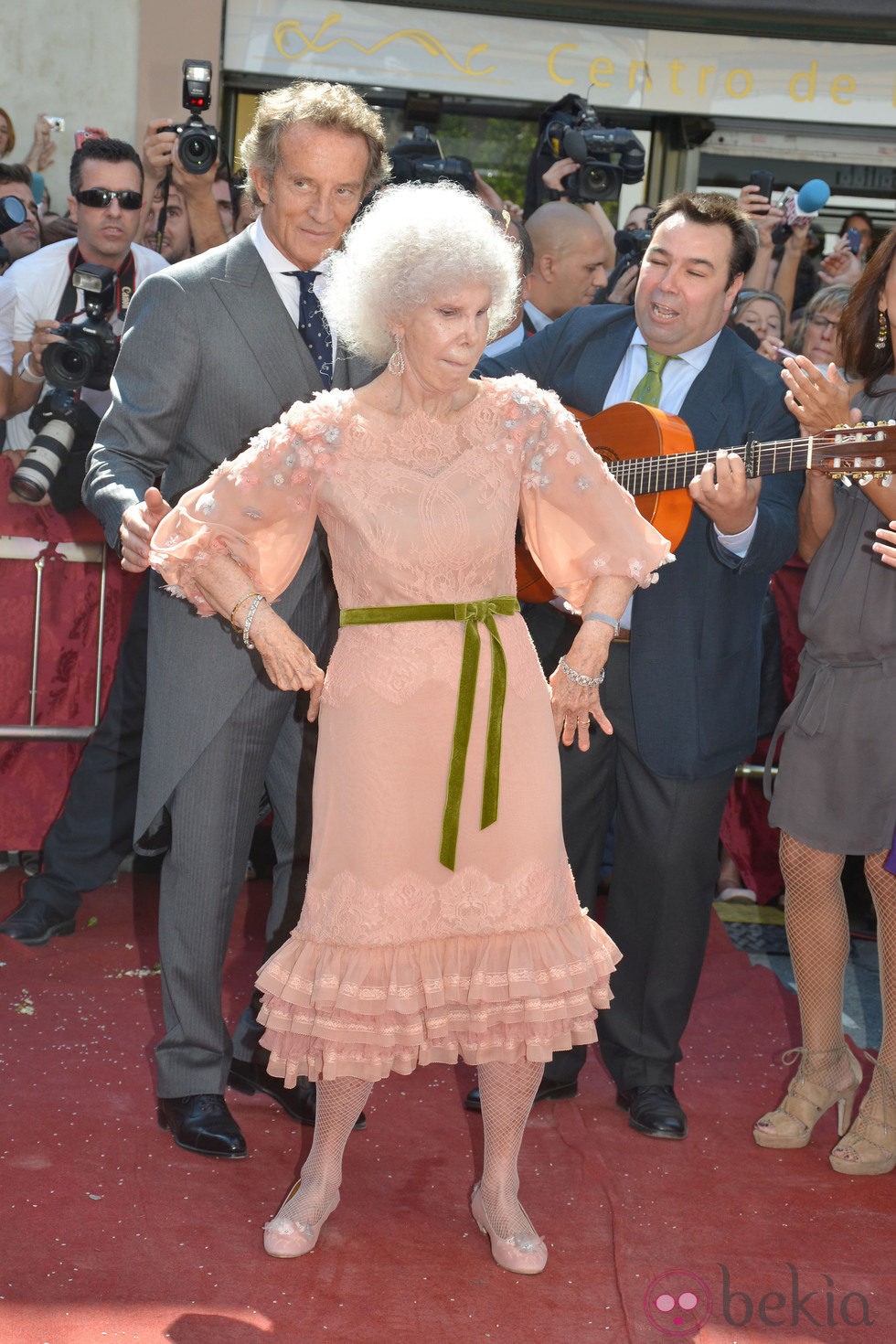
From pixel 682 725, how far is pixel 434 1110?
1.16 metres

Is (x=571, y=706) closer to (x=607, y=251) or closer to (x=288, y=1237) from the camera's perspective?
(x=288, y=1237)

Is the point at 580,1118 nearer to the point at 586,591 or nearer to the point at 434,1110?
the point at 434,1110

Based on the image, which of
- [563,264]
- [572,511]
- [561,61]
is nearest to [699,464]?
[572,511]

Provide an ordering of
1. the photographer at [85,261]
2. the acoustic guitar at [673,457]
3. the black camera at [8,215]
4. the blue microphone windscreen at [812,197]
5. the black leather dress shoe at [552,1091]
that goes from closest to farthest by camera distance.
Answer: the acoustic guitar at [673,457] < the black leather dress shoe at [552,1091] < the photographer at [85,261] < the black camera at [8,215] < the blue microphone windscreen at [812,197]

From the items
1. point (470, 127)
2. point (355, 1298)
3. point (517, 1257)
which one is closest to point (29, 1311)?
point (355, 1298)

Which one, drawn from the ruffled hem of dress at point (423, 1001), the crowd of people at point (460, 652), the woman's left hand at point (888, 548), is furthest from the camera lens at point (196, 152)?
the ruffled hem of dress at point (423, 1001)

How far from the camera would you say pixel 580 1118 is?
3910mm

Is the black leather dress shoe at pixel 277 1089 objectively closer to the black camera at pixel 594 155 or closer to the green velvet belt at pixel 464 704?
the green velvet belt at pixel 464 704

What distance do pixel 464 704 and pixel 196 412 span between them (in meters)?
0.97

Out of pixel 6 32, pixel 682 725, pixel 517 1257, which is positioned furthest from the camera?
pixel 6 32

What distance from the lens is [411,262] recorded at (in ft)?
9.41

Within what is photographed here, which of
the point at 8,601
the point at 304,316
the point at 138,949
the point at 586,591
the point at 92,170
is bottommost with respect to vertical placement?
the point at 138,949

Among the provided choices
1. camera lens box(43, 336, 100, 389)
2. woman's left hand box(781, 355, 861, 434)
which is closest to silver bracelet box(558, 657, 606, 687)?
woman's left hand box(781, 355, 861, 434)

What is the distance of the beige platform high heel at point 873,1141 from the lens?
12.0 ft
